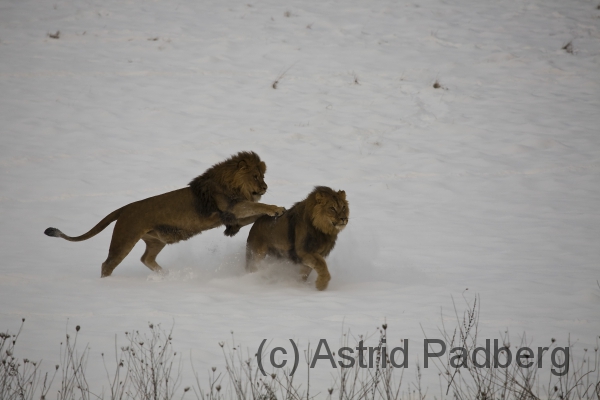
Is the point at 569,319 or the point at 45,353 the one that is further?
the point at 569,319

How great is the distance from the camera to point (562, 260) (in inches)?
291

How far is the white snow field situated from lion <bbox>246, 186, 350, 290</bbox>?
0.28m

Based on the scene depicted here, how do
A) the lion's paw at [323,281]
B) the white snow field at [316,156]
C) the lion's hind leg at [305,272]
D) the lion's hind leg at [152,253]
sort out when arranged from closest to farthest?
1. the white snow field at [316,156]
2. the lion's paw at [323,281]
3. the lion's hind leg at [305,272]
4. the lion's hind leg at [152,253]

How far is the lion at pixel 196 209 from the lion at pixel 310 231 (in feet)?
1.18

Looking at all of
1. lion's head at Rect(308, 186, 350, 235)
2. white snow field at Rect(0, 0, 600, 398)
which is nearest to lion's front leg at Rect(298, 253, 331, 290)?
white snow field at Rect(0, 0, 600, 398)

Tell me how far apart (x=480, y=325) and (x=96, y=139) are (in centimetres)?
827

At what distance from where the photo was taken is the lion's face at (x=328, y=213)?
640 cm

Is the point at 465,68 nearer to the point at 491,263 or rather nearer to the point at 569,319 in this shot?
the point at 491,263

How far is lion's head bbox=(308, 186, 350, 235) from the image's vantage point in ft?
21.0

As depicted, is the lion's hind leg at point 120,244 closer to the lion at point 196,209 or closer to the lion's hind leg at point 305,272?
the lion at point 196,209

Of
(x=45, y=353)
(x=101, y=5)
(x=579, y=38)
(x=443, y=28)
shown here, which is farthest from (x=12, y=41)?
(x=579, y=38)

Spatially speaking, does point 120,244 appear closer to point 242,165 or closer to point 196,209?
point 196,209

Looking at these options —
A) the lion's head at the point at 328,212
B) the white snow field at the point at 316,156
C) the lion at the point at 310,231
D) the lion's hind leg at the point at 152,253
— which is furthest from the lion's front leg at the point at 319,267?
the lion's hind leg at the point at 152,253

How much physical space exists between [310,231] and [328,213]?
0.90ft
